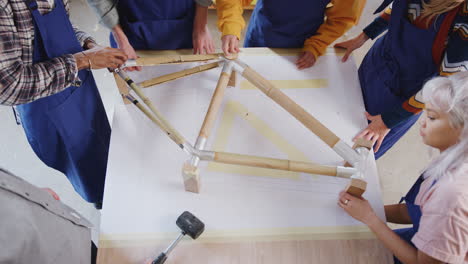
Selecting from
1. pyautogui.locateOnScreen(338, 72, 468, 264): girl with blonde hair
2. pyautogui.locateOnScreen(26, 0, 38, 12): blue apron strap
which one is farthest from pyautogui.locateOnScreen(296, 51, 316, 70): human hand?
pyautogui.locateOnScreen(26, 0, 38, 12): blue apron strap

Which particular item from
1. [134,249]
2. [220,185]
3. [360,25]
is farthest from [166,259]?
[360,25]

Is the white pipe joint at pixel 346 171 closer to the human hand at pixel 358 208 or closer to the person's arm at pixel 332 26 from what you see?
the human hand at pixel 358 208

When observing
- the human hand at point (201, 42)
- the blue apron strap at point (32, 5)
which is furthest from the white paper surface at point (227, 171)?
the blue apron strap at point (32, 5)

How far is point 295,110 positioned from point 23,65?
75 cm

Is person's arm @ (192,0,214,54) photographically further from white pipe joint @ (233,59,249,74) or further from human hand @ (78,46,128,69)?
human hand @ (78,46,128,69)

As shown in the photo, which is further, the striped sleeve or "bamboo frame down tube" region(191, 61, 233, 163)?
"bamboo frame down tube" region(191, 61, 233, 163)

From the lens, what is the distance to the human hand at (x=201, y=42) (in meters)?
1.23

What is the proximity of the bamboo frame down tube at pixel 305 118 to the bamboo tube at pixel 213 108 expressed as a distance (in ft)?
0.25

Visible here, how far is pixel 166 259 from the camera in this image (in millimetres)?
811

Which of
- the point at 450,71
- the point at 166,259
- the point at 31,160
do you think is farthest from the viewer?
the point at 31,160

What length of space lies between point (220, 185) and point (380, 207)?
0.46 meters

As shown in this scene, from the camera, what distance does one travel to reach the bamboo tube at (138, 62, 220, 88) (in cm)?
109

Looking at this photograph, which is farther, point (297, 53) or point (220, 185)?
point (297, 53)

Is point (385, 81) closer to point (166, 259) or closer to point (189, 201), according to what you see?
point (189, 201)
